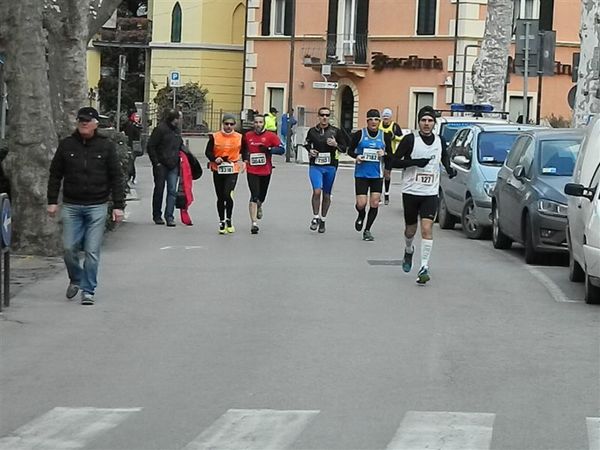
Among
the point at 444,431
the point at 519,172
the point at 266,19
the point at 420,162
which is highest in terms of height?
the point at 266,19

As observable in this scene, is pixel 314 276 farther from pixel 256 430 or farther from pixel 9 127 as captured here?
pixel 256 430

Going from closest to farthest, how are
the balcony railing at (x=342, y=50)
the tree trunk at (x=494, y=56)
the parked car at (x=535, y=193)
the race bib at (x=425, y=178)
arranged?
the race bib at (x=425, y=178) → the parked car at (x=535, y=193) → the tree trunk at (x=494, y=56) → the balcony railing at (x=342, y=50)

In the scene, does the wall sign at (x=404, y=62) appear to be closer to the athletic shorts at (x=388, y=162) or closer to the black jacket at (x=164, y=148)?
the black jacket at (x=164, y=148)

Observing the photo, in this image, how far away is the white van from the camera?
539 inches

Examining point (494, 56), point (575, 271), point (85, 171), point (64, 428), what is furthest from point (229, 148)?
point (494, 56)

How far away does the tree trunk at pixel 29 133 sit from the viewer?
17375 millimetres

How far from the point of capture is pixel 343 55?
182ft

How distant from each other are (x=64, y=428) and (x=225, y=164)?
42.1 ft

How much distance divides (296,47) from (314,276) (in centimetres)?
4231

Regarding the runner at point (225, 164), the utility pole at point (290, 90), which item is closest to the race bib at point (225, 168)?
the runner at point (225, 164)

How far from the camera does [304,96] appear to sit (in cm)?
5769

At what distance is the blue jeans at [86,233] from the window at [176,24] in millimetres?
48606

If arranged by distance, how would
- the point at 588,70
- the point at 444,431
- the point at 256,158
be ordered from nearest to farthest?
the point at 444,431
the point at 256,158
the point at 588,70

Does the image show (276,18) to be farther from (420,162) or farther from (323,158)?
(420,162)
